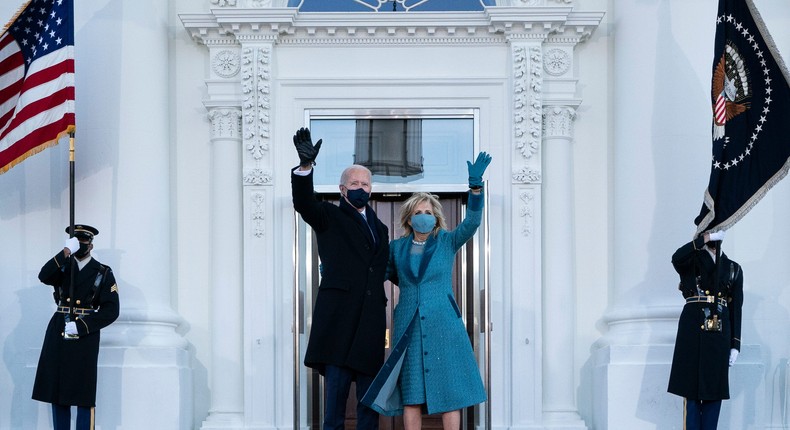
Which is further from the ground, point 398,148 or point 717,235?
point 398,148

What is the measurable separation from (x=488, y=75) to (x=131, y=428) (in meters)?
4.46

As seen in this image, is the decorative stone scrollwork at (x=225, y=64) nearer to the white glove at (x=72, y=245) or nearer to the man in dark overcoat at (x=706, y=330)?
the white glove at (x=72, y=245)

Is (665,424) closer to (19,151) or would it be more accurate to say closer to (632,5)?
(632,5)

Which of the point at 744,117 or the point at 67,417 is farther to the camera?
the point at 67,417

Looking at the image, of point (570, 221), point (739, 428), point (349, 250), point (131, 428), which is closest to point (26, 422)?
point (131, 428)

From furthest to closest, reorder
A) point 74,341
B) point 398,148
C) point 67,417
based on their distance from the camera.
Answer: point 398,148, point 67,417, point 74,341

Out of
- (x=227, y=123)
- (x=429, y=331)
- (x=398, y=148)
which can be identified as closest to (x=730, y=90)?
(x=429, y=331)

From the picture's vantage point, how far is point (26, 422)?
1084 centimetres

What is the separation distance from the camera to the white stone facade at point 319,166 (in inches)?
434

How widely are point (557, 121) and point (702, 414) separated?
10.8 feet

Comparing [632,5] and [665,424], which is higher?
[632,5]

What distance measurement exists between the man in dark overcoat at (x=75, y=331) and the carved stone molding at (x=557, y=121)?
13.7 feet

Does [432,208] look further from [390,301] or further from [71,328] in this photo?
[390,301]

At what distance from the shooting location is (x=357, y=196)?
823 cm
